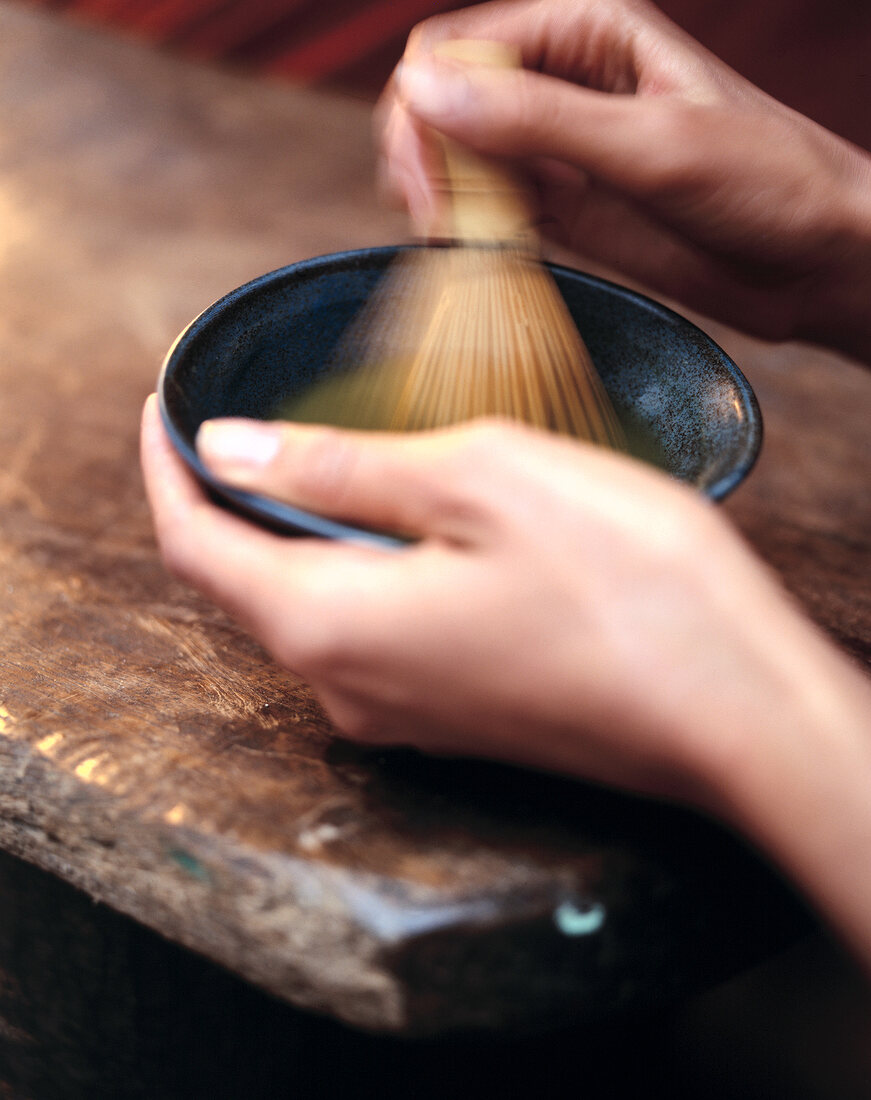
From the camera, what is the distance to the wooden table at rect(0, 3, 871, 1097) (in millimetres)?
304

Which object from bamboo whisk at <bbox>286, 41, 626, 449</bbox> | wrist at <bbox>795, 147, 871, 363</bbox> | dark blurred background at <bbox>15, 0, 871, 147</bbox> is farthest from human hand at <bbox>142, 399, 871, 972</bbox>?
dark blurred background at <bbox>15, 0, 871, 147</bbox>

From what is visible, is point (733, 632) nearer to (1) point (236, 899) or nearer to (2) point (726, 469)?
(2) point (726, 469)

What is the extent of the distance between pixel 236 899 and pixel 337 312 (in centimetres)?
27

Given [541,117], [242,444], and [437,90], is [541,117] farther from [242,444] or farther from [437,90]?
[242,444]

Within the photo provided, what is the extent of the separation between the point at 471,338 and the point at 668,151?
0.15 m

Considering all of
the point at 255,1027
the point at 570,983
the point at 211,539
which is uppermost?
the point at 211,539

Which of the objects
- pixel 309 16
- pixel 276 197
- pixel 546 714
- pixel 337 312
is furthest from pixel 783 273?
pixel 309 16

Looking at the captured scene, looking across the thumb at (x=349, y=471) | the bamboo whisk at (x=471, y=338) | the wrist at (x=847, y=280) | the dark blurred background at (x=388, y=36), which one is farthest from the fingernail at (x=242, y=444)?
the dark blurred background at (x=388, y=36)

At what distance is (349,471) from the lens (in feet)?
0.99

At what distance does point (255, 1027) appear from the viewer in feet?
1.55

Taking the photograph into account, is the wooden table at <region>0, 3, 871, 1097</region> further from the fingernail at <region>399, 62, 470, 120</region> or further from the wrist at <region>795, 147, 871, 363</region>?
the fingernail at <region>399, 62, 470, 120</region>

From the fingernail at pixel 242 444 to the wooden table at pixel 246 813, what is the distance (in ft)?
0.41

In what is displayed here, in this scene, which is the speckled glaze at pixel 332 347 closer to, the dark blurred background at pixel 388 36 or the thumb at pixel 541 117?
the thumb at pixel 541 117

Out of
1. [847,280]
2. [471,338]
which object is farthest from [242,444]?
[847,280]
